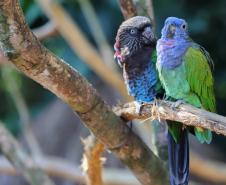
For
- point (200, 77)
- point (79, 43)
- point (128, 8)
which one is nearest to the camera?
point (200, 77)

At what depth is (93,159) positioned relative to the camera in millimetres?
1743

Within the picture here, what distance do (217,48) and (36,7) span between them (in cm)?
102

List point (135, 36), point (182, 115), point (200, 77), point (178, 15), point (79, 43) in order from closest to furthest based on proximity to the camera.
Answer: point (182, 115)
point (200, 77)
point (135, 36)
point (79, 43)
point (178, 15)

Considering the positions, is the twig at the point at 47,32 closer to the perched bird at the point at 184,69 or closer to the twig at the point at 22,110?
the twig at the point at 22,110

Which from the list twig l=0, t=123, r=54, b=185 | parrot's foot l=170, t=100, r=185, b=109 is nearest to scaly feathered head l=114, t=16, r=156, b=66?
parrot's foot l=170, t=100, r=185, b=109

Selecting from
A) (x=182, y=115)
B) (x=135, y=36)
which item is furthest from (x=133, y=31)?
(x=182, y=115)

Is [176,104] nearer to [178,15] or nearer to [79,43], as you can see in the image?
[79,43]

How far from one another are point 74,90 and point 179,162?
1.23ft

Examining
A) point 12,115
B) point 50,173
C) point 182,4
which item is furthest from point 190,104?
point 12,115

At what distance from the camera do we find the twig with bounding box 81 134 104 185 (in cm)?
174

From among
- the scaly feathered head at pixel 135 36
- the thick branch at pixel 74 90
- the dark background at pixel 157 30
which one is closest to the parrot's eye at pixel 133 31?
the scaly feathered head at pixel 135 36

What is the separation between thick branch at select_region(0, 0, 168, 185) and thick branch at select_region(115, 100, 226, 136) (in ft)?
0.28

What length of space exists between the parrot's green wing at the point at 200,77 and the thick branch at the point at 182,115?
0.10 metres

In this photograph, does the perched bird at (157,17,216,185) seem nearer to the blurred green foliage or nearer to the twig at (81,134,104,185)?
the twig at (81,134,104,185)
